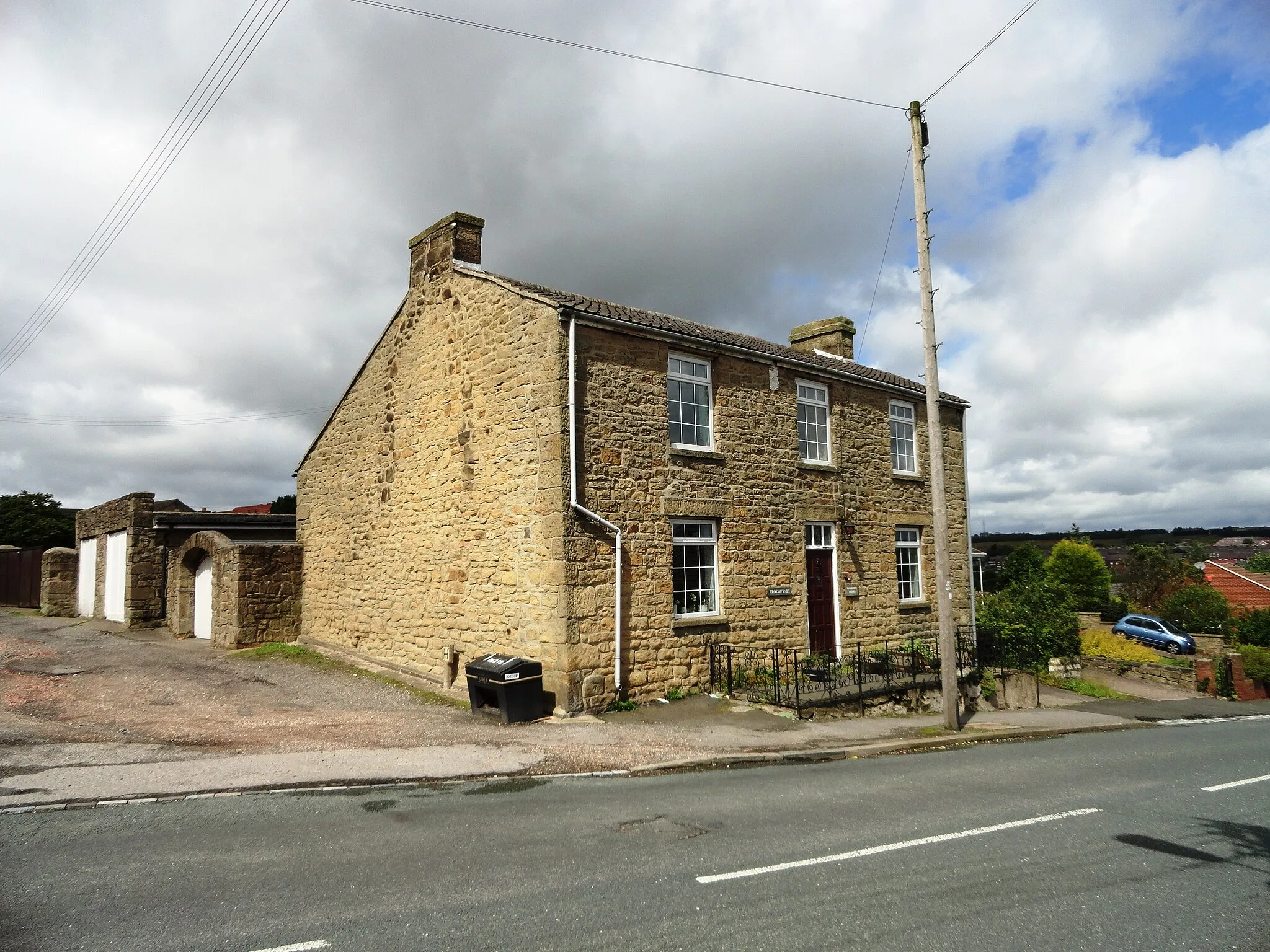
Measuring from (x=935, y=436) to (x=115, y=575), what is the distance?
23417mm

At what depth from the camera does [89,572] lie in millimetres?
26000

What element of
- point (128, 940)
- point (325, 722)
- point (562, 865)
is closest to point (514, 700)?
point (325, 722)

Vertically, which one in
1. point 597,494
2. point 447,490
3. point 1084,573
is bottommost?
point 1084,573

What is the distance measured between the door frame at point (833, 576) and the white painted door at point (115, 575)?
742 inches

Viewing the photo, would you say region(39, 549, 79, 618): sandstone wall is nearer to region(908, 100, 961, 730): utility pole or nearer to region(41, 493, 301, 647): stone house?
region(41, 493, 301, 647): stone house

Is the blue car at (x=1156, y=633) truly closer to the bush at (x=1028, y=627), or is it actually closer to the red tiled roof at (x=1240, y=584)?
the bush at (x=1028, y=627)

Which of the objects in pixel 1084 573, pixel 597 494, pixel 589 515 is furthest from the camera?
pixel 1084 573

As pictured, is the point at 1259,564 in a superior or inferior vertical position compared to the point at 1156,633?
superior

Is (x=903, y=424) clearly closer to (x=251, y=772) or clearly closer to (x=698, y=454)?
(x=698, y=454)

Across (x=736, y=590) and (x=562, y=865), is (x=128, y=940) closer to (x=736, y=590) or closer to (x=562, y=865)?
(x=562, y=865)

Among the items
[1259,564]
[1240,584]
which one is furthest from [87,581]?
[1259,564]

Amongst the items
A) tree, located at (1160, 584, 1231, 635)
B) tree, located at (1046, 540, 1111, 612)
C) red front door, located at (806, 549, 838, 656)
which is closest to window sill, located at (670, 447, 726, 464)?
red front door, located at (806, 549, 838, 656)

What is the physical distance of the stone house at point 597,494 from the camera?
41.7 ft

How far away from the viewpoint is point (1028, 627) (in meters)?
21.2
